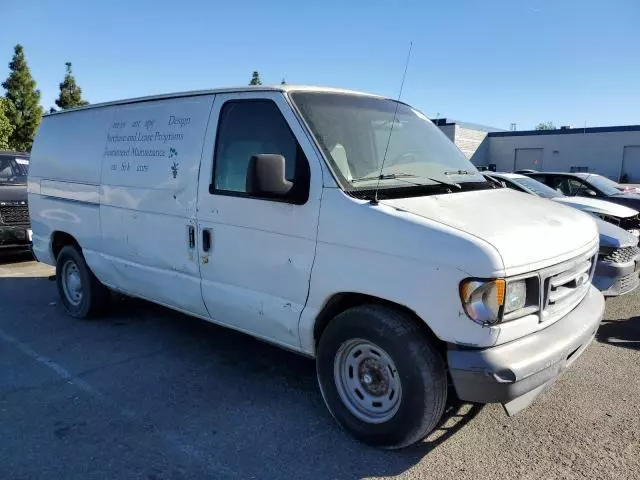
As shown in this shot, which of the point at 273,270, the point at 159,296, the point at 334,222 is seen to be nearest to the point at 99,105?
the point at 159,296

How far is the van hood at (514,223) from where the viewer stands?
9.46 feet

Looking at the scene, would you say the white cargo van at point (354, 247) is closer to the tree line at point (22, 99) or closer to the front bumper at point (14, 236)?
the front bumper at point (14, 236)

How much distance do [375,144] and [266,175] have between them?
0.94 metres

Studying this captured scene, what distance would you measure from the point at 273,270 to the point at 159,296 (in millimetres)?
1514

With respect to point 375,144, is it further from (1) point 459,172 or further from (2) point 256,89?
(2) point 256,89

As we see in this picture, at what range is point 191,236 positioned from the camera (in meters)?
4.22

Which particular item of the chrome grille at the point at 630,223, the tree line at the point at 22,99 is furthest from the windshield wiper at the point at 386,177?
the tree line at the point at 22,99

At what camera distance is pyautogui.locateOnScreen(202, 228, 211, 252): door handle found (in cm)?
408

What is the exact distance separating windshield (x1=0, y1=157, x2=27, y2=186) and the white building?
111 ft

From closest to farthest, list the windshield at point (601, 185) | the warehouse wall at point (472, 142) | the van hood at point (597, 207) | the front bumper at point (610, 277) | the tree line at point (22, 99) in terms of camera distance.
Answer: the front bumper at point (610, 277), the van hood at point (597, 207), the windshield at point (601, 185), the tree line at point (22, 99), the warehouse wall at point (472, 142)

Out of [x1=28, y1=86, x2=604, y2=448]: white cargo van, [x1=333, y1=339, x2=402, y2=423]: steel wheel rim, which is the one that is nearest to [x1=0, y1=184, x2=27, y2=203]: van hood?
[x1=28, y1=86, x2=604, y2=448]: white cargo van

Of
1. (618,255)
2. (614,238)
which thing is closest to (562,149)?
(614,238)

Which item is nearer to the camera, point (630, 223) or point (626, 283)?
point (626, 283)

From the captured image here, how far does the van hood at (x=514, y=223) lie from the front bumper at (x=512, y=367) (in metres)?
0.43
